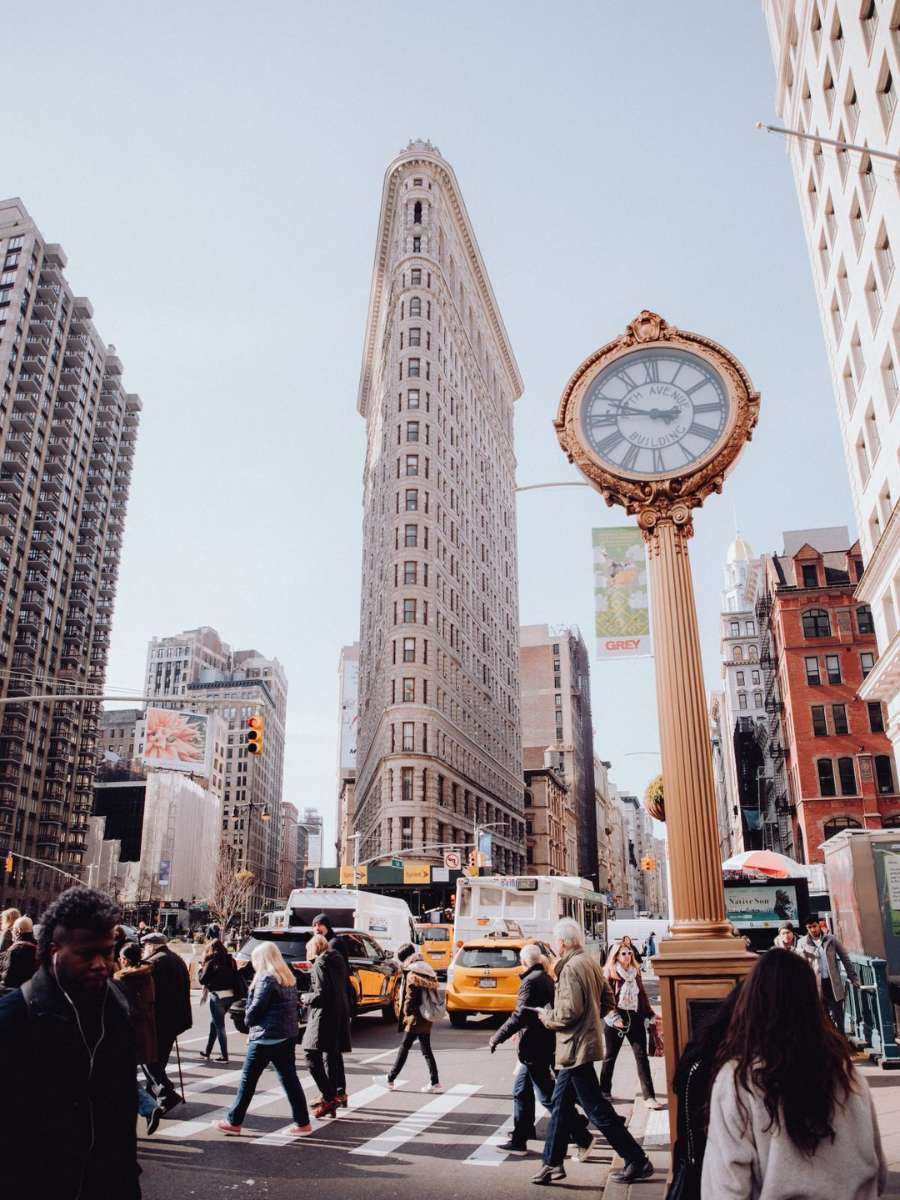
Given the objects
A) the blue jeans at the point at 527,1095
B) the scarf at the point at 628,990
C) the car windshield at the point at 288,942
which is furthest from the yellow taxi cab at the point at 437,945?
the blue jeans at the point at 527,1095

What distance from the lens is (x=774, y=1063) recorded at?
3.12 metres

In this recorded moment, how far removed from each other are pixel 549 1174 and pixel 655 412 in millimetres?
6740

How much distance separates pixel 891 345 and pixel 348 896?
23.3 meters

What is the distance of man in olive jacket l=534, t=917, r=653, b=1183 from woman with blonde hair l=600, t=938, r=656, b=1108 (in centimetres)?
225

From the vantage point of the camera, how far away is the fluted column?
7.37 metres

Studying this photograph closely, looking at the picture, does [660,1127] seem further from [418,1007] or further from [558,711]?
[558,711]

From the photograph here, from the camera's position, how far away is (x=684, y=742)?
783 cm

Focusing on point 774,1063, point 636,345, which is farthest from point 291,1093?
point 636,345

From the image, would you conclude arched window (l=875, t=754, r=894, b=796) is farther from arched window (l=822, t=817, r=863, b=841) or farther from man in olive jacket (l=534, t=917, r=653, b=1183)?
man in olive jacket (l=534, t=917, r=653, b=1183)

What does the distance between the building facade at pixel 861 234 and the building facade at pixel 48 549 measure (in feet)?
241

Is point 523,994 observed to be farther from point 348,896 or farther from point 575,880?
point 575,880

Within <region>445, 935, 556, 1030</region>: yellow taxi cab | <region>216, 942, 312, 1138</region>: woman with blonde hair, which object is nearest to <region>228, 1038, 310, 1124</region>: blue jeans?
<region>216, 942, 312, 1138</region>: woman with blonde hair

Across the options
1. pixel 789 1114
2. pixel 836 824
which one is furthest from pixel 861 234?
pixel 836 824

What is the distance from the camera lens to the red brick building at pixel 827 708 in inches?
2153
